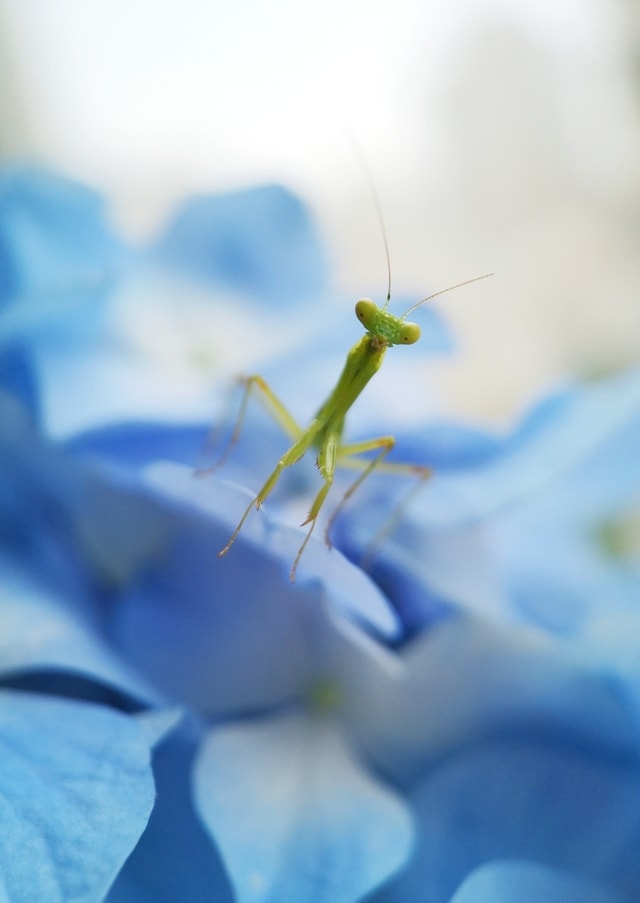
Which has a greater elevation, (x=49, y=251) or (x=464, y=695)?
(x=49, y=251)

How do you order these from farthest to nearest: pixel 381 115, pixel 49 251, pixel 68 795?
1. pixel 381 115
2. pixel 49 251
3. pixel 68 795

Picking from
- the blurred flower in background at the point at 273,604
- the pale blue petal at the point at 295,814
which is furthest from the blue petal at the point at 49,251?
the pale blue petal at the point at 295,814

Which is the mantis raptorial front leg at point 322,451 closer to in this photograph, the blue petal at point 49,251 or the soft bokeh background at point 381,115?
the blue petal at point 49,251

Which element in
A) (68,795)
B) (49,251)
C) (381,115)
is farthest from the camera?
(381,115)

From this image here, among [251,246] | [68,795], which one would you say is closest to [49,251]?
[251,246]

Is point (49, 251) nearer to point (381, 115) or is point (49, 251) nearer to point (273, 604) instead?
point (273, 604)

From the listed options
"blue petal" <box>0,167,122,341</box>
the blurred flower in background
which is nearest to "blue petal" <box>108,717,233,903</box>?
the blurred flower in background

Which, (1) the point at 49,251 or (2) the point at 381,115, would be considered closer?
(1) the point at 49,251

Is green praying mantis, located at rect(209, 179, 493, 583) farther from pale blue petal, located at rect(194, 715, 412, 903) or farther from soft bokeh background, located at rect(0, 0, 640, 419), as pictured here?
soft bokeh background, located at rect(0, 0, 640, 419)
